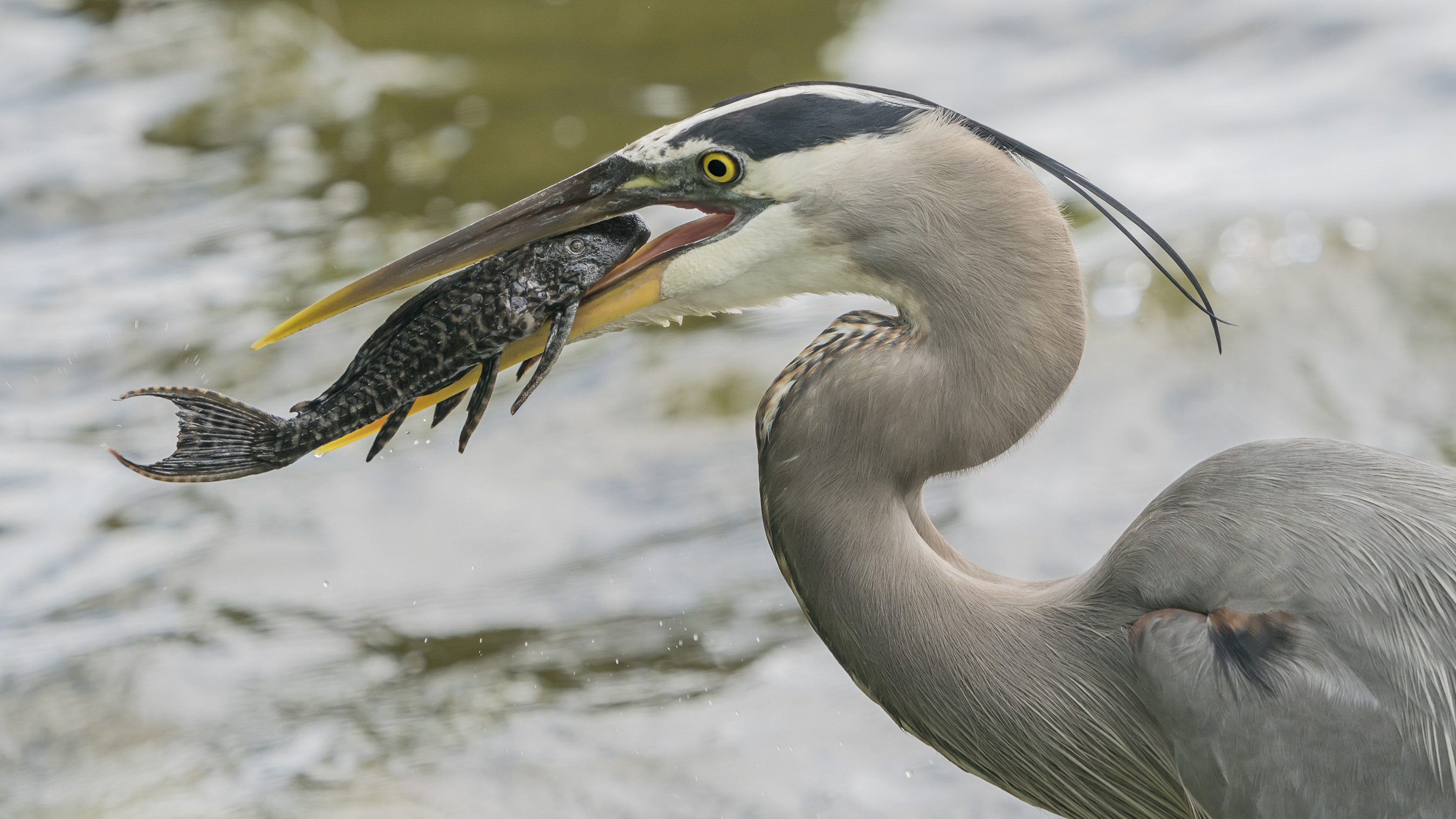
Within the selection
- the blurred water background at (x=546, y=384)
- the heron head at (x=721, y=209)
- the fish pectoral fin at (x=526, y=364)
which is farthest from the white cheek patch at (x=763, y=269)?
the blurred water background at (x=546, y=384)

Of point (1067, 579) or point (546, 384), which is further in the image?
point (546, 384)

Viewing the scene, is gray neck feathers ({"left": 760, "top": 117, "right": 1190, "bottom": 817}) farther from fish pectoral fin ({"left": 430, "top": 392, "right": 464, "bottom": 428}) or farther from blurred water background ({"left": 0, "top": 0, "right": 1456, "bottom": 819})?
blurred water background ({"left": 0, "top": 0, "right": 1456, "bottom": 819})

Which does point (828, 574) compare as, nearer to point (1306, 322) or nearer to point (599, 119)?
point (1306, 322)

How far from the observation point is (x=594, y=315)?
7.65ft

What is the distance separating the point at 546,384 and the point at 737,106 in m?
2.68

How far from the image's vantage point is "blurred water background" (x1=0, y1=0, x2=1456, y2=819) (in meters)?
3.42

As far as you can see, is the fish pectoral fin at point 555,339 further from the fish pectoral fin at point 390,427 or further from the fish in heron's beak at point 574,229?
the fish pectoral fin at point 390,427

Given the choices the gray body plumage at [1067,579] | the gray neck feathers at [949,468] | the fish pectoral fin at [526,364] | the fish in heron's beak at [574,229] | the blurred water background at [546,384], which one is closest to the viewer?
the gray body plumage at [1067,579]

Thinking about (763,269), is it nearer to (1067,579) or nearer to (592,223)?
(592,223)

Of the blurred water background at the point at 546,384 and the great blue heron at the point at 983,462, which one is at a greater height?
the great blue heron at the point at 983,462

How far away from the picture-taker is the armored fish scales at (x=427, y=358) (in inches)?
89.7

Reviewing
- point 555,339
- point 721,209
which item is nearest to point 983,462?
point 721,209

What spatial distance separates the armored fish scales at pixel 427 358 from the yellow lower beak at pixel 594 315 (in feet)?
0.07

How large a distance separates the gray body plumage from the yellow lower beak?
0.84 feet
